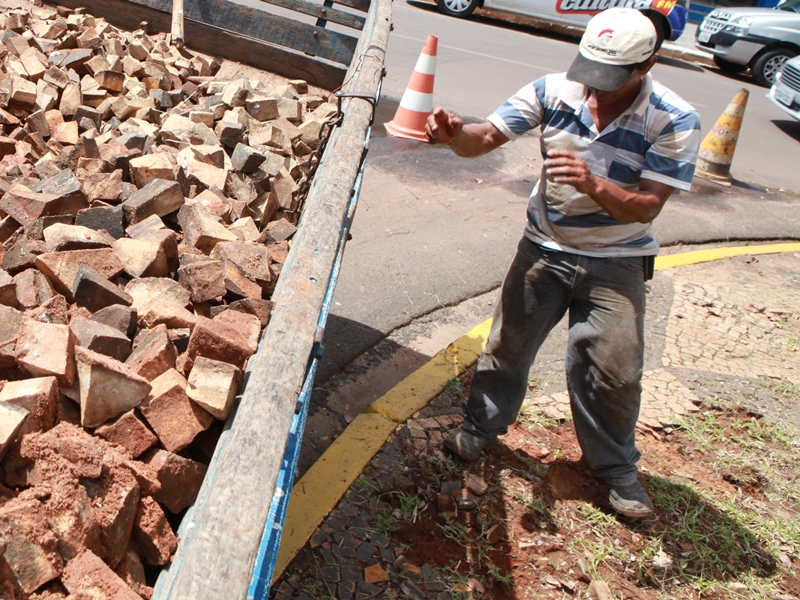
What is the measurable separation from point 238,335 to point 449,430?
1.87 meters

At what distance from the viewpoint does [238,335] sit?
2.14 m

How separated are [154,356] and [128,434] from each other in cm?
25

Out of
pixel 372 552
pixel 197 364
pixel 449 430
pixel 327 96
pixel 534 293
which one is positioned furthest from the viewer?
pixel 327 96

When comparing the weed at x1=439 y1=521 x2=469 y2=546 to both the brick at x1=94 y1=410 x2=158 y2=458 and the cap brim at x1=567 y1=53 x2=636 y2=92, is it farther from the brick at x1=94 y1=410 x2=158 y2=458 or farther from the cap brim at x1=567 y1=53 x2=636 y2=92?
the cap brim at x1=567 y1=53 x2=636 y2=92

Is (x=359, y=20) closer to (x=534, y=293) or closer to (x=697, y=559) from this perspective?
(x=534, y=293)

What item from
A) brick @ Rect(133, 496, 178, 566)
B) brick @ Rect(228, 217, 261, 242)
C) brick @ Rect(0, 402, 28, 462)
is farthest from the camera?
brick @ Rect(228, 217, 261, 242)

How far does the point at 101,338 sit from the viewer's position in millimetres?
2096

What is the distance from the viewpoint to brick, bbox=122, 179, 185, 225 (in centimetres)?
280

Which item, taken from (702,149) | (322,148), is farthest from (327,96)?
(702,149)

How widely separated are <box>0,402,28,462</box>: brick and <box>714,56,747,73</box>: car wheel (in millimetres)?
15226

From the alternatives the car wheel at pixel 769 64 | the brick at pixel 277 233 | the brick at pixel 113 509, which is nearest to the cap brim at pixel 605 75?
Answer: the brick at pixel 277 233

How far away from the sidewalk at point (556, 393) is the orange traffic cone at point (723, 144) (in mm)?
1447

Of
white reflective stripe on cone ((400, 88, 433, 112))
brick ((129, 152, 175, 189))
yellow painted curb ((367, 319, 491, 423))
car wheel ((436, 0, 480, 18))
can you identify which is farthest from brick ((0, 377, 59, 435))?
car wheel ((436, 0, 480, 18))

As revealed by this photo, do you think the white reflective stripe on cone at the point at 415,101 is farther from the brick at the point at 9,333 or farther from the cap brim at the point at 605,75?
the brick at the point at 9,333
